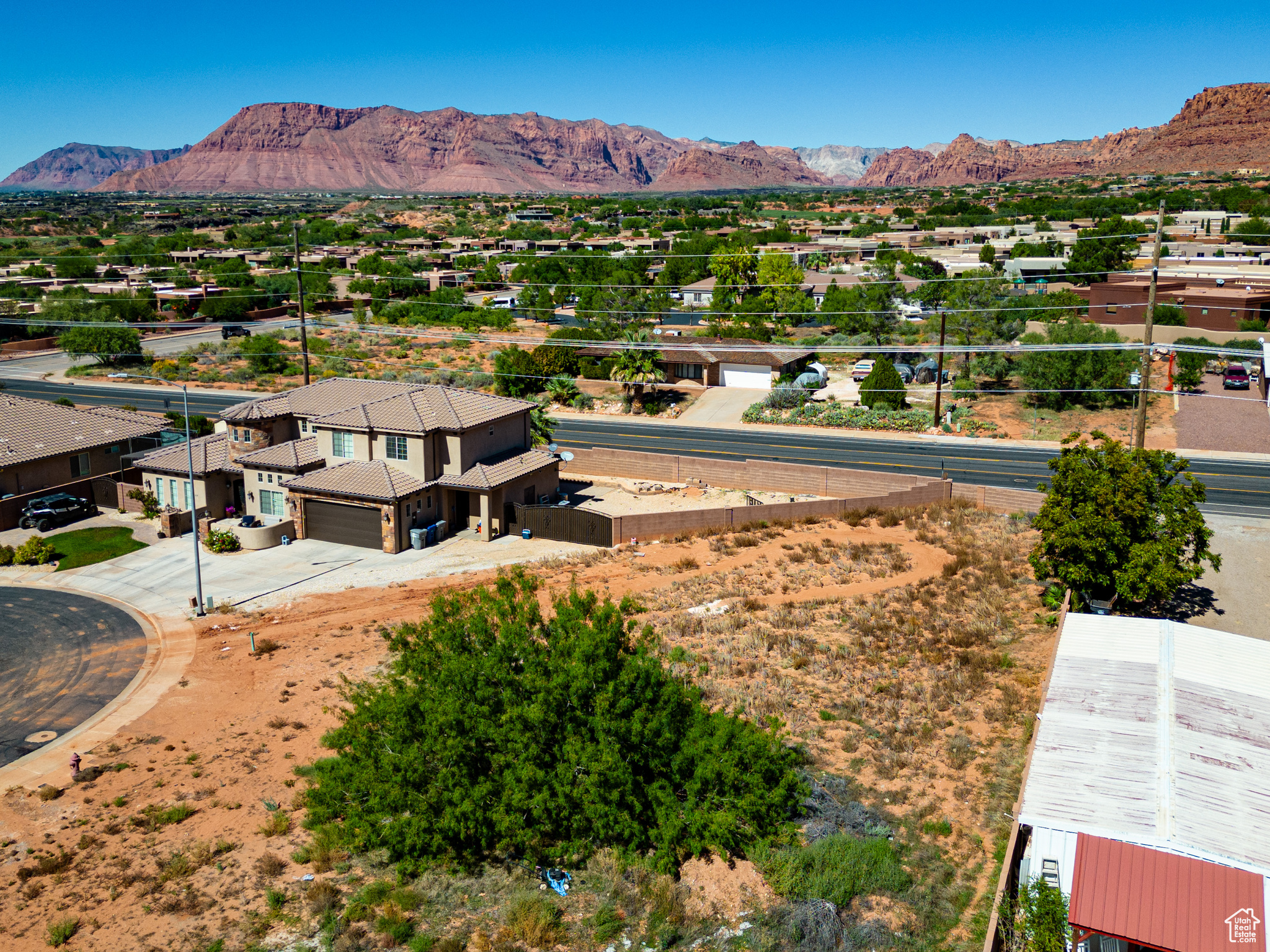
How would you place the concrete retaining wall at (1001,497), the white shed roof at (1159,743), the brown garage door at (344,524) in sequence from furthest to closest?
the concrete retaining wall at (1001,497), the brown garage door at (344,524), the white shed roof at (1159,743)

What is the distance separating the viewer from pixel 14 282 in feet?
435

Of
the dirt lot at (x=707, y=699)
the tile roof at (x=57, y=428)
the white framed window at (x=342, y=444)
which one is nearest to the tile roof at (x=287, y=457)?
the white framed window at (x=342, y=444)

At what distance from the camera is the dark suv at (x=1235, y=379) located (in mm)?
68875

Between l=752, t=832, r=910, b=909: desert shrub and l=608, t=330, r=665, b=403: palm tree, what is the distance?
51.5 m

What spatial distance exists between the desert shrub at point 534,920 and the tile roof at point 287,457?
30.1m

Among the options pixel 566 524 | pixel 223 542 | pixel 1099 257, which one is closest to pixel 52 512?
pixel 223 542

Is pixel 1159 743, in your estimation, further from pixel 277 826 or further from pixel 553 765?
pixel 277 826

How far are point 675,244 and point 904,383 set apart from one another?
96559 mm

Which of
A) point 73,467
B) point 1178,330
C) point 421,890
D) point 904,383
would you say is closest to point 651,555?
point 421,890

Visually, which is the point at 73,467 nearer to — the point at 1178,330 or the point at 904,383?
the point at 904,383

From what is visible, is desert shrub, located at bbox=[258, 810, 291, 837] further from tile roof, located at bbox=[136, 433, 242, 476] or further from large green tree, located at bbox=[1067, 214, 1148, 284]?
large green tree, located at bbox=[1067, 214, 1148, 284]

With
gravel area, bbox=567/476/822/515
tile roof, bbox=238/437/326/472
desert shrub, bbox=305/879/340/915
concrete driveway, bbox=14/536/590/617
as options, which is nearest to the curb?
concrete driveway, bbox=14/536/590/617

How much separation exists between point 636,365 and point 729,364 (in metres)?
10.2

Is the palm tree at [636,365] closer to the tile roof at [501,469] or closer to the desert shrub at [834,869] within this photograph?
the tile roof at [501,469]
